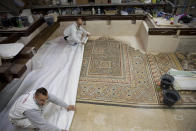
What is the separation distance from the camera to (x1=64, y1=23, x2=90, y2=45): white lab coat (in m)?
3.56

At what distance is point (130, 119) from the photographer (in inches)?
85.7

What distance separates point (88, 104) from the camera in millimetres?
2428

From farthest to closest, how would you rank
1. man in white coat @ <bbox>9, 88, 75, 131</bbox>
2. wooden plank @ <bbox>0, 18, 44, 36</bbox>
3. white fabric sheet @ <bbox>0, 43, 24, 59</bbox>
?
wooden plank @ <bbox>0, 18, 44, 36</bbox> → white fabric sheet @ <bbox>0, 43, 24, 59</bbox> → man in white coat @ <bbox>9, 88, 75, 131</bbox>

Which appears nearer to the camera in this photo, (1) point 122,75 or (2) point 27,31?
(1) point 122,75

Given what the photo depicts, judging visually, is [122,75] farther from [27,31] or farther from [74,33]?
[27,31]

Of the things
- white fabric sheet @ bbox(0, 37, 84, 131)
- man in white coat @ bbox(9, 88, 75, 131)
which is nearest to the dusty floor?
white fabric sheet @ bbox(0, 37, 84, 131)

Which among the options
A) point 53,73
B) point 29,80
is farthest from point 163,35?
point 29,80

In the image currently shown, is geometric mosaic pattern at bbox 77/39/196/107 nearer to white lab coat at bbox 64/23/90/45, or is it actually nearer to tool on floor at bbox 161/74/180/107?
tool on floor at bbox 161/74/180/107

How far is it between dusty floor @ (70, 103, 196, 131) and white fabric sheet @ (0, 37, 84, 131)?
Result: 0.21 meters

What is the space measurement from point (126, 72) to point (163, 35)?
130 cm

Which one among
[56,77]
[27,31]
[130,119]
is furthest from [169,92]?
[27,31]

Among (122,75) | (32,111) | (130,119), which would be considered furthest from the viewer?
(122,75)

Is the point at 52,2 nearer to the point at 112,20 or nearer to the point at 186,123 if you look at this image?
the point at 112,20

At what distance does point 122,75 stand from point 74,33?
1.57 meters
